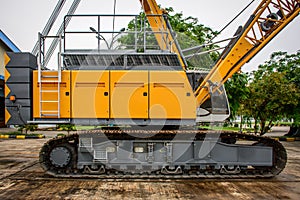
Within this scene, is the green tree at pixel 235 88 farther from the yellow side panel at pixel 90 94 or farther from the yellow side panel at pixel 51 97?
the yellow side panel at pixel 51 97

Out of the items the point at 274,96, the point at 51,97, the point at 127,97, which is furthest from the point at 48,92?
the point at 274,96

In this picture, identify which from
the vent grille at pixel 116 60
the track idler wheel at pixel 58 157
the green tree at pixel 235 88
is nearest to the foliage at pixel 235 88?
the green tree at pixel 235 88

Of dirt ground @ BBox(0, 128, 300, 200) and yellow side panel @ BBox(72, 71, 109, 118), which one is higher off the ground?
yellow side panel @ BBox(72, 71, 109, 118)

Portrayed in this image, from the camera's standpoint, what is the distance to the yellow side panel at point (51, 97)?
715 cm

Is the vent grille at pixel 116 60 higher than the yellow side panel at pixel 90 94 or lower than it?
higher

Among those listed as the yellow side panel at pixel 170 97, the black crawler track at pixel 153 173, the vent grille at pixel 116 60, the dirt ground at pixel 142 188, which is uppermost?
the vent grille at pixel 116 60

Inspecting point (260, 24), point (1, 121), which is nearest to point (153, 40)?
point (260, 24)

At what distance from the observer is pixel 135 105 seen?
7.09 meters

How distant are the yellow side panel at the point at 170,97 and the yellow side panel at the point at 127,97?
8.4 inches

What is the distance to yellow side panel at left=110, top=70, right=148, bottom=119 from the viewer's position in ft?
23.2

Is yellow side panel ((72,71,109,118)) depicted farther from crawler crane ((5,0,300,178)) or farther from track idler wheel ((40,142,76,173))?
track idler wheel ((40,142,76,173))

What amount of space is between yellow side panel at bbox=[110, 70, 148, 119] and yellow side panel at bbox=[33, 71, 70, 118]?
1221 millimetres

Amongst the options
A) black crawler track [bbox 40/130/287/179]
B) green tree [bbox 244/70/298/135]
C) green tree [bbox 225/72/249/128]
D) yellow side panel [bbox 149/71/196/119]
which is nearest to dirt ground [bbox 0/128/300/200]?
black crawler track [bbox 40/130/287/179]

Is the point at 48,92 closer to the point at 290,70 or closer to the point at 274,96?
the point at 274,96
